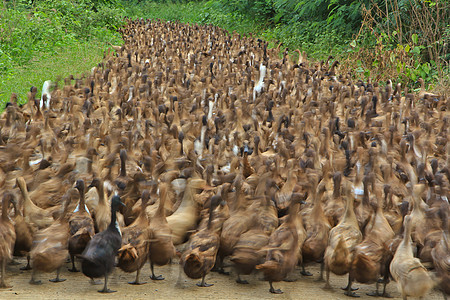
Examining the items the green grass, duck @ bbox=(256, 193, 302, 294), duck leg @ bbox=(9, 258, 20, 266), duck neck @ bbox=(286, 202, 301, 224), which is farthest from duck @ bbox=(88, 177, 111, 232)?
the green grass

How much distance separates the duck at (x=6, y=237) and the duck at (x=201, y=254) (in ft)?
5.84

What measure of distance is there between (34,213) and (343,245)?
3483mm

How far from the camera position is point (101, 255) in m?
6.09

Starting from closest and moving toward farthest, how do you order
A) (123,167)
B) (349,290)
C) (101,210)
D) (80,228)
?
1. (349,290)
2. (80,228)
3. (101,210)
4. (123,167)

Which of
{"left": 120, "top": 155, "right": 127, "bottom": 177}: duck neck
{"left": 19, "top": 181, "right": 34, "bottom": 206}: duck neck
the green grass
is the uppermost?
the green grass

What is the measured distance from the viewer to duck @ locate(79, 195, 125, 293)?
19.9 feet

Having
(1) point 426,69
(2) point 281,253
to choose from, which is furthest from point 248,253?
(1) point 426,69

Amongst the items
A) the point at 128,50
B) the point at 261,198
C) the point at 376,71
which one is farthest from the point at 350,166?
the point at 128,50

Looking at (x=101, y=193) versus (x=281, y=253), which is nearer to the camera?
(x=281, y=253)

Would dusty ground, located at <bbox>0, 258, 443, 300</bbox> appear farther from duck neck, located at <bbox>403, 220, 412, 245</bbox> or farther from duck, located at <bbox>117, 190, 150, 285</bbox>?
duck neck, located at <bbox>403, 220, 412, 245</bbox>

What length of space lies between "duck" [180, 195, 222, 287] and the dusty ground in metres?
0.20

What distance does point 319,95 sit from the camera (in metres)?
13.1

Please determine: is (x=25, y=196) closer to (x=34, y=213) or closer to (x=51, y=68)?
(x=34, y=213)

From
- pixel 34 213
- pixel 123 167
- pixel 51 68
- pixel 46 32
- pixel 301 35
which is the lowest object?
pixel 34 213
